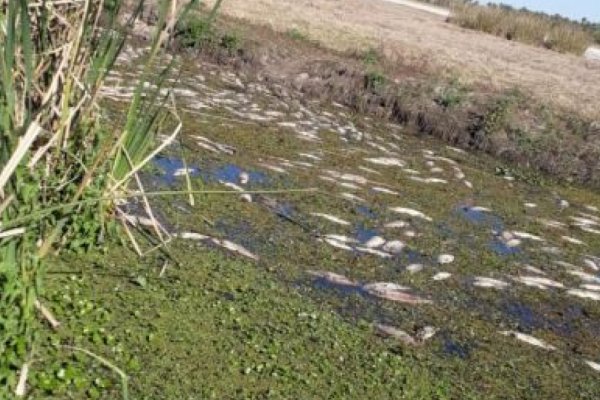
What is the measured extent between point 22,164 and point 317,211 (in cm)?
390

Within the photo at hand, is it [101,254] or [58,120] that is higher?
[58,120]

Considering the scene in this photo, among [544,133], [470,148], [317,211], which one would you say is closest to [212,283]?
[317,211]

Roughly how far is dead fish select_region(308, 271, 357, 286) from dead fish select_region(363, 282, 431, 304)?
0.13 m

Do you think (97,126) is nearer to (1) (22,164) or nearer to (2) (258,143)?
(1) (22,164)

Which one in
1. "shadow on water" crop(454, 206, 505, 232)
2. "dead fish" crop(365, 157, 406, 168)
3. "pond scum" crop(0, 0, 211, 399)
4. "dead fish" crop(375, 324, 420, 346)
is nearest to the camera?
"pond scum" crop(0, 0, 211, 399)

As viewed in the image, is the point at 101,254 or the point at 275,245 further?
the point at 275,245

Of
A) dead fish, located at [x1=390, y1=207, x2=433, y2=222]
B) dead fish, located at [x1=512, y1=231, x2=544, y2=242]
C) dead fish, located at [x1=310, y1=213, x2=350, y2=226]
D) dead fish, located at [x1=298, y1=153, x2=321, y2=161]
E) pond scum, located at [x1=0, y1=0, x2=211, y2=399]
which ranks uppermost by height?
pond scum, located at [x1=0, y1=0, x2=211, y2=399]

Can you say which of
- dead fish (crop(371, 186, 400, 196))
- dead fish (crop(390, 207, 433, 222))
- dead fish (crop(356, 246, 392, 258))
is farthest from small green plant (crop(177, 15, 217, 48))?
dead fish (crop(356, 246, 392, 258))

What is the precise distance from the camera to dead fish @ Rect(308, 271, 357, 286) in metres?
6.21

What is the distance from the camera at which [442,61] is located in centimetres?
1739

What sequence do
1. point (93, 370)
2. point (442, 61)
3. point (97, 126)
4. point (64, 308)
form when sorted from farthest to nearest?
point (442, 61) < point (97, 126) < point (64, 308) < point (93, 370)

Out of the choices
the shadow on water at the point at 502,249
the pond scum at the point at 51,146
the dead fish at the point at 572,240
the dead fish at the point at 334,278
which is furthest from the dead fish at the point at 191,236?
the dead fish at the point at 572,240

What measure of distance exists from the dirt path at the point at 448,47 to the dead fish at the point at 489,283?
8242 mm

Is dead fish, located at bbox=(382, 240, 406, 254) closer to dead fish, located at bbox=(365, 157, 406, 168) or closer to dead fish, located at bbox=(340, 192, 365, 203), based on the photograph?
dead fish, located at bbox=(340, 192, 365, 203)
